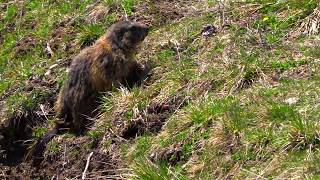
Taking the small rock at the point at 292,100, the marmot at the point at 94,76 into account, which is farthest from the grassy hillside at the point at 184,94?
the marmot at the point at 94,76

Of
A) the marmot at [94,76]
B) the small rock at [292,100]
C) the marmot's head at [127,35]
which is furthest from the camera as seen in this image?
the marmot's head at [127,35]

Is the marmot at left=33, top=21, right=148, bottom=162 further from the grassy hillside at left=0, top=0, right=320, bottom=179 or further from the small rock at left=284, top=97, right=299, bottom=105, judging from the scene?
the small rock at left=284, top=97, right=299, bottom=105

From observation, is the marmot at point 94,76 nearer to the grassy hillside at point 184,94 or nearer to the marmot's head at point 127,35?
the marmot's head at point 127,35

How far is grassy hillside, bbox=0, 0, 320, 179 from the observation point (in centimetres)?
561

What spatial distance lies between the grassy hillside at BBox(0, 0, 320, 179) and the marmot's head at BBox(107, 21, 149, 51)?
274 mm

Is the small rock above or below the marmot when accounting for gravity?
above

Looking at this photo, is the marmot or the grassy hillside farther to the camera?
the marmot

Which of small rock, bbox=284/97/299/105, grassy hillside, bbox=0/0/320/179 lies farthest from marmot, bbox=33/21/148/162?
small rock, bbox=284/97/299/105

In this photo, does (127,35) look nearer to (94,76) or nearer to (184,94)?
(94,76)

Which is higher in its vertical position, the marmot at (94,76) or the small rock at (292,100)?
the small rock at (292,100)

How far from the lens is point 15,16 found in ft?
34.8

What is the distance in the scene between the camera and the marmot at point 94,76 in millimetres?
7770

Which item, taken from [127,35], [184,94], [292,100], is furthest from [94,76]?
[292,100]

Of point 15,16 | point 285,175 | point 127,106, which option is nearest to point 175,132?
point 127,106
